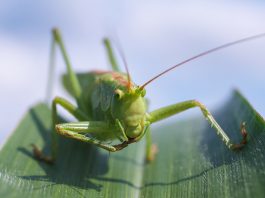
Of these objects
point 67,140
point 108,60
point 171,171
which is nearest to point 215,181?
point 171,171

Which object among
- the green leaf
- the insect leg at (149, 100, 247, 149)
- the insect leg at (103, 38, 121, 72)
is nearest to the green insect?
the insect leg at (149, 100, 247, 149)

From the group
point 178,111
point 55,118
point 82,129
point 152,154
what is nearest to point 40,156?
point 55,118

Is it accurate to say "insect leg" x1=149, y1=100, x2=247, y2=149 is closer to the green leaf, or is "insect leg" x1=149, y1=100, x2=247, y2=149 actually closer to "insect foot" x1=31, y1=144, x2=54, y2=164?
the green leaf

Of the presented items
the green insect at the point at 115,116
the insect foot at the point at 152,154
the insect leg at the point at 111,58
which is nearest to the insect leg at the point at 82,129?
the green insect at the point at 115,116

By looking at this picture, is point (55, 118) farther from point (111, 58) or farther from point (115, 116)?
point (111, 58)

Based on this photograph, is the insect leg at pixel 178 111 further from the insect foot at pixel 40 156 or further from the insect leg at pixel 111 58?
the insect leg at pixel 111 58
